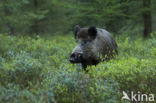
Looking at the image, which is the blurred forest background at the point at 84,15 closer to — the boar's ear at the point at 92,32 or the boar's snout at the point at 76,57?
the boar's ear at the point at 92,32

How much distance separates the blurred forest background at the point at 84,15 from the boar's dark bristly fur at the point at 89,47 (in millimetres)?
3788

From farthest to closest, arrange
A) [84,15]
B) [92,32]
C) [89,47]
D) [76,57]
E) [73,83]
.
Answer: [84,15] < [92,32] < [89,47] < [76,57] < [73,83]

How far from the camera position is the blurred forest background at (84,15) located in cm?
1306

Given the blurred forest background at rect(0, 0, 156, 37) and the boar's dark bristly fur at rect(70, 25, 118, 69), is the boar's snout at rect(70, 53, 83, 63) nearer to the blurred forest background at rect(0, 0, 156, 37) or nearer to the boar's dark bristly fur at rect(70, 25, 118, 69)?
the boar's dark bristly fur at rect(70, 25, 118, 69)

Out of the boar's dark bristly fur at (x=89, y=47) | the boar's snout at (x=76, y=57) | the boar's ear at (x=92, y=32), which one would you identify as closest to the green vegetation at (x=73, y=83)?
the boar's snout at (x=76, y=57)

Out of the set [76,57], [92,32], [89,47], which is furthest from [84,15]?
[76,57]

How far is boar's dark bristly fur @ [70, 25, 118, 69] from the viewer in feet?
25.3

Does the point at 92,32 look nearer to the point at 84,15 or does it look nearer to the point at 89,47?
the point at 89,47

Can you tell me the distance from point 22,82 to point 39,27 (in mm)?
14310

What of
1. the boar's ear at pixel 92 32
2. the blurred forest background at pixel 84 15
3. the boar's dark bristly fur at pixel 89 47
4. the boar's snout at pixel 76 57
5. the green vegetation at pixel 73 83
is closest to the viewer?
the green vegetation at pixel 73 83

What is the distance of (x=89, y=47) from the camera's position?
8.14 metres

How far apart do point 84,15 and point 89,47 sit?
527 centimetres

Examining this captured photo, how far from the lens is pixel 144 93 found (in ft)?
18.4

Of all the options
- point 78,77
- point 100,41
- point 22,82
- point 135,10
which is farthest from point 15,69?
point 135,10
